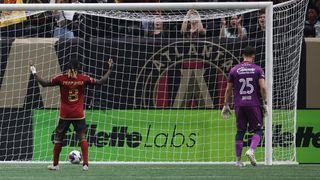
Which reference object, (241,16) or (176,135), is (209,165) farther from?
(241,16)

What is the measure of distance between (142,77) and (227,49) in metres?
1.84

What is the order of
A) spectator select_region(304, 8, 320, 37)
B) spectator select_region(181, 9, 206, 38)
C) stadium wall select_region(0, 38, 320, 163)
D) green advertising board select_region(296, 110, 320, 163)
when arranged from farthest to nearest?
spectator select_region(304, 8, 320, 37) < green advertising board select_region(296, 110, 320, 163) < stadium wall select_region(0, 38, 320, 163) < spectator select_region(181, 9, 206, 38)

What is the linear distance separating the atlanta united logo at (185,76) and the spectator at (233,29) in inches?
12.1

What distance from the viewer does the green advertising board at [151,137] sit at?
2000 cm

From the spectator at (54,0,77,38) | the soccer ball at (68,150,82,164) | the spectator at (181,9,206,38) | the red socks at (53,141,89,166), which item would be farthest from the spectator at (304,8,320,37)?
the red socks at (53,141,89,166)

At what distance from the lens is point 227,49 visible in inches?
805

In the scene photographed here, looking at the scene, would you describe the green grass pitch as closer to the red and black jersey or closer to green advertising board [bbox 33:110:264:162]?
the red and black jersey

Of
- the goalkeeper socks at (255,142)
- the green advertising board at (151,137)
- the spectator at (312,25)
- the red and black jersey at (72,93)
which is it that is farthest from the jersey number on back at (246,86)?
the spectator at (312,25)

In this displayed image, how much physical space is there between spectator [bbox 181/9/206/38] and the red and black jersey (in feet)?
12.5

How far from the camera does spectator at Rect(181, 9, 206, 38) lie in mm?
19969

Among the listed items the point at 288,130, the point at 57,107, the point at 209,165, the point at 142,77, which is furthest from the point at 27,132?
the point at 288,130

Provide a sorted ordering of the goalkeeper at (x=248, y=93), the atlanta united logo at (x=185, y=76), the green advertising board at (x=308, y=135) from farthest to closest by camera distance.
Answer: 1. the atlanta united logo at (x=185, y=76)
2. the green advertising board at (x=308, y=135)
3. the goalkeeper at (x=248, y=93)

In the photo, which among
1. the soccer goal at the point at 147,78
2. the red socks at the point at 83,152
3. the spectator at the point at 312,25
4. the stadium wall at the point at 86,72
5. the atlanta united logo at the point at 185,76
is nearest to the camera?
the red socks at the point at 83,152

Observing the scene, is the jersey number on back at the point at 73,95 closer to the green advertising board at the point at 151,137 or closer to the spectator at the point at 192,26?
the green advertising board at the point at 151,137
